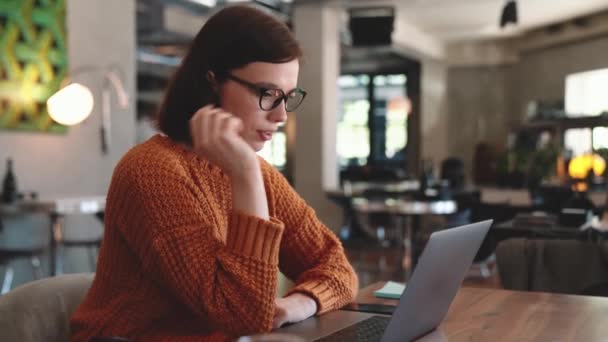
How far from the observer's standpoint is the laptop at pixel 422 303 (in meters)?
1.08

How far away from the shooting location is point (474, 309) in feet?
4.88

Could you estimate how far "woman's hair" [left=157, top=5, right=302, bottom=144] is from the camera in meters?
1.39

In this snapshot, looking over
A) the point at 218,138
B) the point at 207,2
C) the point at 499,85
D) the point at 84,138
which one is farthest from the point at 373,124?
the point at 218,138

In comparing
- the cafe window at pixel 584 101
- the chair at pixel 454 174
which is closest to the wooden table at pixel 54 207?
the chair at pixel 454 174

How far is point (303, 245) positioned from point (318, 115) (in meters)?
7.55

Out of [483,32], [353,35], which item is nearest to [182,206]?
[353,35]

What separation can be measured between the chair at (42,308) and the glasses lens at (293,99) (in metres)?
0.63

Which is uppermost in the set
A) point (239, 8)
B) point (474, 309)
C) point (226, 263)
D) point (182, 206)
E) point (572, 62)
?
point (572, 62)

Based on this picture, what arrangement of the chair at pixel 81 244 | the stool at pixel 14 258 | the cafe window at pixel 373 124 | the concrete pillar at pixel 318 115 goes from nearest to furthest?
the stool at pixel 14 258, the chair at pixel 81 244, the concrete pillar at pixel 318 115, the cafe window at pixel 373 124

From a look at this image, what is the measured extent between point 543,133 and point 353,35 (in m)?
4.87

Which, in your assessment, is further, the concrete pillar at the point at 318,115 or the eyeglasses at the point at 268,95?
the concrete pillar at the point at 318,115

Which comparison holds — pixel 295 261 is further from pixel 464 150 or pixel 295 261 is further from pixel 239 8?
pixel 464 150

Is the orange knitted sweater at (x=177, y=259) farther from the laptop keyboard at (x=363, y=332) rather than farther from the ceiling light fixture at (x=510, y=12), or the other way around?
the ceiling light fixture at (x=510, y=12)

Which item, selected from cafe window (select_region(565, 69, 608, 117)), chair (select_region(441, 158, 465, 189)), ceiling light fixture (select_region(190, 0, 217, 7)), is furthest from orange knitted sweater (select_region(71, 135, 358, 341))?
cafe window (select_region(565, 69, 608, 117))
